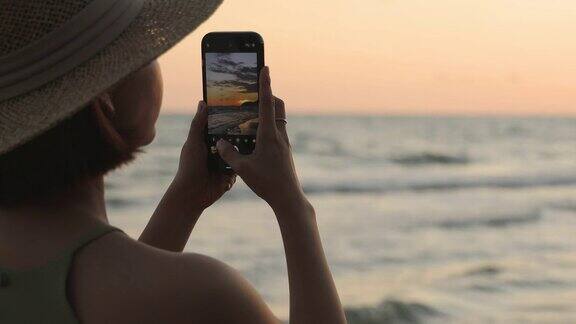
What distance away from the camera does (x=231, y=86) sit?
2021 mm

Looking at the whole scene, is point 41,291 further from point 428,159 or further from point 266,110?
point 428,159

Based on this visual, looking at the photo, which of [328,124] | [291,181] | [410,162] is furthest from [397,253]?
[328,124]

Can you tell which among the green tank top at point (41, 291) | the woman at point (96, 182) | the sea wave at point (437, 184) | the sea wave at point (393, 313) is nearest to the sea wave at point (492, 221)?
the sea wave at point (437, 184)

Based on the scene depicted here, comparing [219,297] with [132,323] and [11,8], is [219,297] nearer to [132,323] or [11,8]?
[132,323]

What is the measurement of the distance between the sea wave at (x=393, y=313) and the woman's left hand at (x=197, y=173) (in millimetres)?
6116

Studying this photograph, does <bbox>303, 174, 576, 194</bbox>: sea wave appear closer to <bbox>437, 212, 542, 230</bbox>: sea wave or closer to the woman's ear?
<bbox>437, 212, 542, 230</bbox>: sea wave

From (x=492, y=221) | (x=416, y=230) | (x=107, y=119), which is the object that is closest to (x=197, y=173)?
(x=107, y=119)

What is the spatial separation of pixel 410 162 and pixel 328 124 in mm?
19645

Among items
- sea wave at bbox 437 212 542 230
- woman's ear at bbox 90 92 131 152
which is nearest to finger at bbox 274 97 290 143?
woman's ear at bbox 90 92 131 152

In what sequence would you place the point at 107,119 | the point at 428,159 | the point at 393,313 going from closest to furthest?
1. the point at 107,119
2. the point at 393,313
3. the point at 428,159

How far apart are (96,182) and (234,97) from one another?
0.53 meters

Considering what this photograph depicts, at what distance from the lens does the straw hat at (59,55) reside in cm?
149

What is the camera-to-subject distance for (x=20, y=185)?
147cm

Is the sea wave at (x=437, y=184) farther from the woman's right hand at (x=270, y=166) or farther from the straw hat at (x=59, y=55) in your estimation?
the straw hat at (x=59, y=55)
